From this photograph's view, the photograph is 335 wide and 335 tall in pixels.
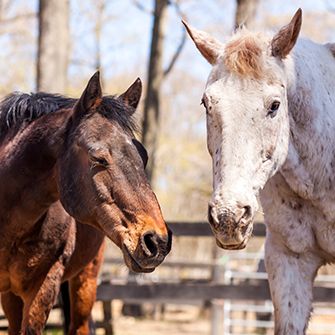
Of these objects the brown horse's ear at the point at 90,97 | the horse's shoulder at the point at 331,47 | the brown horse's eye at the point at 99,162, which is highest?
the horse's shoulder at the point at 331,47

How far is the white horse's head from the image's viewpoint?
13.0 ft

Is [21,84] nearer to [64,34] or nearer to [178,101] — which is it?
[178,101]

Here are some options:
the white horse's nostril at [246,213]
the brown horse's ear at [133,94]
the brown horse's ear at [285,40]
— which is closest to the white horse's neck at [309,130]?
the brown horse's ear at [285,40]

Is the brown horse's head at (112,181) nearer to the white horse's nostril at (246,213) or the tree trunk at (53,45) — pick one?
the white horse's nostril at (246,213)

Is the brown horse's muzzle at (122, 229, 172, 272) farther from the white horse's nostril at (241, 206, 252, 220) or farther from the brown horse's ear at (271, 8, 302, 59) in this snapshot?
the brown horse's ear at (271, 8, 302, 59)

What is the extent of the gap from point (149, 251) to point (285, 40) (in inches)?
53.5

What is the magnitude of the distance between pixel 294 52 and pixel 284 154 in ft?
2.22

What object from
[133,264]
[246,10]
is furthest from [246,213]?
[246,10]

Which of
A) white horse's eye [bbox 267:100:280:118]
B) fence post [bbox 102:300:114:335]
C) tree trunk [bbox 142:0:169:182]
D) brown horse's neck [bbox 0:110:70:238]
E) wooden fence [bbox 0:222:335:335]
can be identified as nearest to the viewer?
white horse's eye [bbox 267:100:280:118]

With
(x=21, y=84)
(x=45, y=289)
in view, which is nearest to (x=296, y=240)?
(x=45, y=289)

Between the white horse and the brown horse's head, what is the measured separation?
17.4 inches

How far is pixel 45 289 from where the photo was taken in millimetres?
5164

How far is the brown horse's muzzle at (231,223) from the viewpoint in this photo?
389cm

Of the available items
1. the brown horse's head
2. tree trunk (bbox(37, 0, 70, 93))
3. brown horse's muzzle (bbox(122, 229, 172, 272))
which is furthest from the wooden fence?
brown horse's muzzle (bbox(122, 229, 172, 272))
